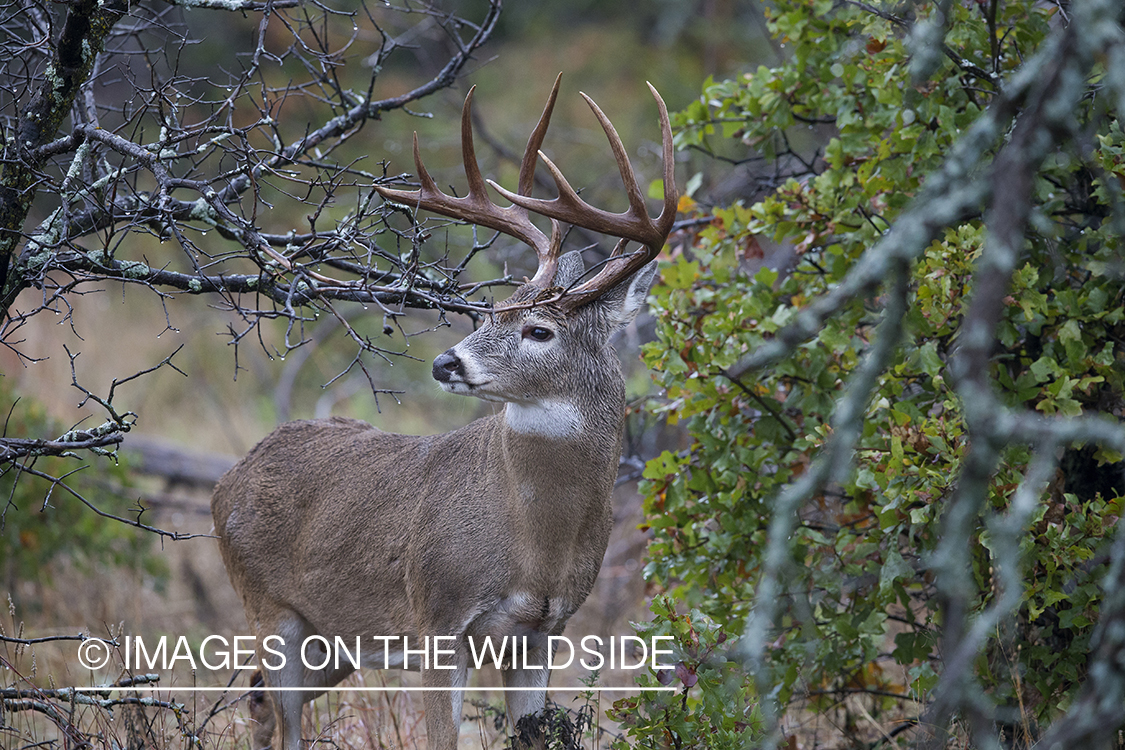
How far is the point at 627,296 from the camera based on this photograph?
14.2ft

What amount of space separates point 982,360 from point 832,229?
3.09 metres

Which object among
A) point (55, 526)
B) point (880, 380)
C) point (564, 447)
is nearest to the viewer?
point (564, 447)

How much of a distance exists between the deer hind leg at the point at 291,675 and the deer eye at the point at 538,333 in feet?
5.87

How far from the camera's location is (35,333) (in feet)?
42.1

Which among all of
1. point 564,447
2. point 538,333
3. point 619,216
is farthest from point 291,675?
point 619,216

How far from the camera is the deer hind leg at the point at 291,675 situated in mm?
4637

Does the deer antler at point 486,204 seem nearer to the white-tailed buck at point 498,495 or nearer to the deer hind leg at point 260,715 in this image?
the white-tailed buck at point 498,495

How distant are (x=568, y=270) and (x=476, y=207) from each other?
48cm

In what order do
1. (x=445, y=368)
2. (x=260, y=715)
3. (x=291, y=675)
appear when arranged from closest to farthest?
1. (x=445, y=368)
2. (x=291, y=675)
3. (x=260, y=715)

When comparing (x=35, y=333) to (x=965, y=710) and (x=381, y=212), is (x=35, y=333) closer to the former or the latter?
(x=381, y=212)

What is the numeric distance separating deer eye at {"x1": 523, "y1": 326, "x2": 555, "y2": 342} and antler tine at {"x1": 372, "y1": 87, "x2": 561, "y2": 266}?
0.23 metres

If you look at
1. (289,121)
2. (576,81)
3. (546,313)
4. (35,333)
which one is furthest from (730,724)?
(289,121)

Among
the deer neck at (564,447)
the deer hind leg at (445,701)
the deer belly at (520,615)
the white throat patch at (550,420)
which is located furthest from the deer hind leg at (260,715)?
the white throat patch at (550,420)

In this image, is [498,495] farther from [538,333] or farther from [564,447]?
[538,333]
